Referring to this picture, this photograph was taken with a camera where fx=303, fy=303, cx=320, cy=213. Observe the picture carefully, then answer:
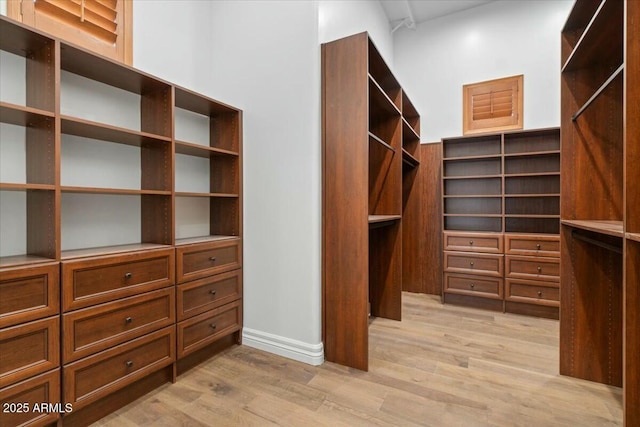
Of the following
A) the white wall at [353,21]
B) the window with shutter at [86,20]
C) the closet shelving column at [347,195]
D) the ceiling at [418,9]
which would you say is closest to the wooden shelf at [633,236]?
the closet shelving column at [347,195]

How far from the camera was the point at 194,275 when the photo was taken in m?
2.12

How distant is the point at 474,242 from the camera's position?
11.3ft

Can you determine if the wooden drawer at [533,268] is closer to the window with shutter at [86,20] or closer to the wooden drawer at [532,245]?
the wooden drawer at [532,245]

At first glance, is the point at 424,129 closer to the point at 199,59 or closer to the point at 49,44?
the point at 199,59

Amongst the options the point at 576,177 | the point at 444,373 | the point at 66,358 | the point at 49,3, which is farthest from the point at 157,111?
the point at 576,177

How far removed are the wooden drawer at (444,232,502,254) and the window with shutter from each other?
352 cm

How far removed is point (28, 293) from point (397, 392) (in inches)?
78.8

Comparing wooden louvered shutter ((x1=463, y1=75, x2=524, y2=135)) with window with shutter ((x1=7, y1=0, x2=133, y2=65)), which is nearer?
window with shutter ((x1=7, y1=0, x2=133, y2=65))

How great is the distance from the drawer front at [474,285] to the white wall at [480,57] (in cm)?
188

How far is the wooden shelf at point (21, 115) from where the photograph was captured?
135cm

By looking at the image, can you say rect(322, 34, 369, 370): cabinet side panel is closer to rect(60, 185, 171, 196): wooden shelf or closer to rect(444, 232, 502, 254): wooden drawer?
rect(60, 185, 171, 196): wooden shelf

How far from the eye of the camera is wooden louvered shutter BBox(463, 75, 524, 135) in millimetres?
3727

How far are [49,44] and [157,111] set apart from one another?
0.64 metres

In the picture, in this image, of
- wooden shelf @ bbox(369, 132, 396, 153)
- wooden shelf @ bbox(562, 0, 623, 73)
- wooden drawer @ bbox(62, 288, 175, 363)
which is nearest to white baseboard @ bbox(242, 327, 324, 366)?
wooden drawer @ bbox(62, 288, 175, 363)
